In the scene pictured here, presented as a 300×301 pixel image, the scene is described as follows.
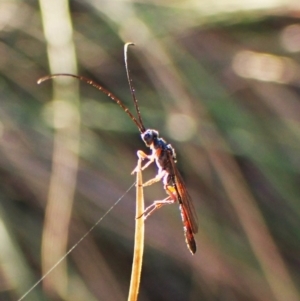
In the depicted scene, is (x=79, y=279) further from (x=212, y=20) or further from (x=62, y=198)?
(x=212, y=20)

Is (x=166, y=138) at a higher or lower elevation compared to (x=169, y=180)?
higher

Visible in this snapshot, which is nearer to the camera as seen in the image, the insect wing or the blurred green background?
the insect wing

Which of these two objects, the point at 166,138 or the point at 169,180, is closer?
the point at 169,180

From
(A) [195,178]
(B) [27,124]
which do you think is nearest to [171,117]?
(A) [195,178]

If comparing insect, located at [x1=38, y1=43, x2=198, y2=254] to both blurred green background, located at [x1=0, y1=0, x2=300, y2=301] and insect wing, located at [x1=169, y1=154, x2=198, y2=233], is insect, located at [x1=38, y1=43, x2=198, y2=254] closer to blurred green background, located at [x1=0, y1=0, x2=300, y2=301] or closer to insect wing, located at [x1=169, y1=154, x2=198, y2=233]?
insect wing, located at [x1=169, y1=154, x2=198, y2=233]

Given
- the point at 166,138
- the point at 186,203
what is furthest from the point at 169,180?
the point at 166,138

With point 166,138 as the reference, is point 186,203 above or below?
below

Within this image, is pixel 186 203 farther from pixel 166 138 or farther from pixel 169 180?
pixel 166 138

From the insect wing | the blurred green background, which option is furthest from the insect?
the blurred green background
